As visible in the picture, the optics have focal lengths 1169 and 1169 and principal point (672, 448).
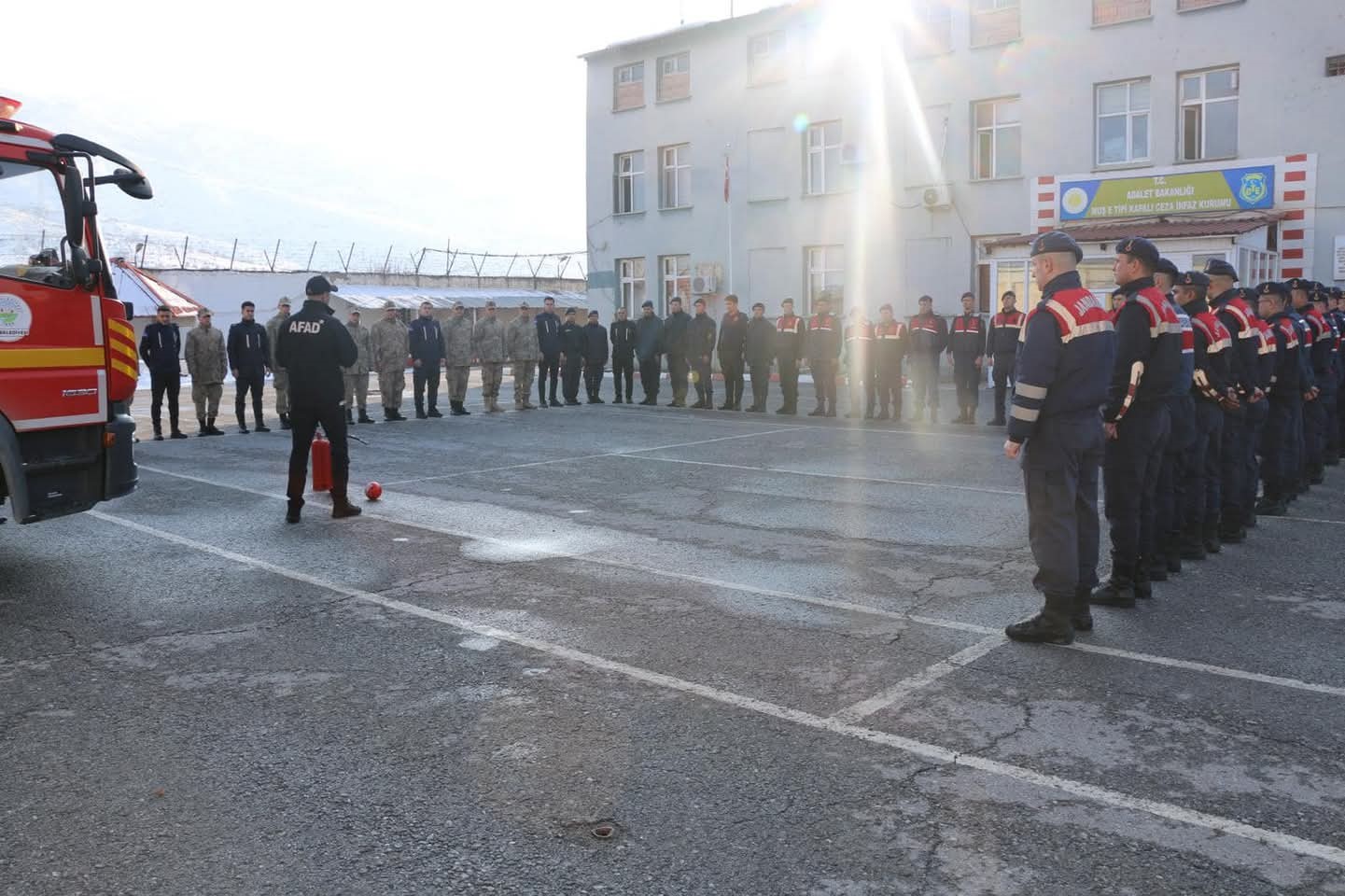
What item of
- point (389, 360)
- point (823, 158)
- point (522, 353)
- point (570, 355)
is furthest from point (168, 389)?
point (823, 158)

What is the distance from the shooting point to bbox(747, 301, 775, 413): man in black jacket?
21.1 meters

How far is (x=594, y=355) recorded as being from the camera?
76.6 ft

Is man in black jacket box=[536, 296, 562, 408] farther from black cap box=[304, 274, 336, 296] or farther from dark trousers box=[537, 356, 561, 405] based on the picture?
black cap box=[304, 274, 336, 296]

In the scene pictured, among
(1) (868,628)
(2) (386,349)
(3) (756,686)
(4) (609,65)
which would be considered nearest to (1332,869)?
(3) (756,686)

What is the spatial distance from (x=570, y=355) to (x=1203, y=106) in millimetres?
14095

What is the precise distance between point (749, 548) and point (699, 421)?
411 inches

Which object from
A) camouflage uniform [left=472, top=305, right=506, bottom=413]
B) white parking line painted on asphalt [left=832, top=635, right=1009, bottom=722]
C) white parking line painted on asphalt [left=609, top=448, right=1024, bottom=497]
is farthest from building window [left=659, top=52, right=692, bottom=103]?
white parking line painted on asphalt [left=832, top=635, right=1009, bottom=722]

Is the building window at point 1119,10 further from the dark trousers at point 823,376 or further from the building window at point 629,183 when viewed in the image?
the building window at point 629,183

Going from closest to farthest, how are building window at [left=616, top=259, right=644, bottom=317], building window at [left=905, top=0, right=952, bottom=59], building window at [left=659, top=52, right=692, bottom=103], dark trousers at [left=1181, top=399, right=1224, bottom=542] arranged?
dark trousers at [left=1181, top=399, right=1224, bottom=542] < building window at [left=905, top=0, right=952, bottom=59] < building window at [left=659, top=52, right=692, bottom=103] < building window at [left=616, top=259, right=644, bottom=317]

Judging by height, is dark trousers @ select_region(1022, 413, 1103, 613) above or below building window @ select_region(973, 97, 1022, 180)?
below

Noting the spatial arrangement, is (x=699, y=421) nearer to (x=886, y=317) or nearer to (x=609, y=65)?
(x=886, y=317)

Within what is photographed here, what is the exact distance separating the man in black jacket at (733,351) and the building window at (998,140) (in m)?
9.06

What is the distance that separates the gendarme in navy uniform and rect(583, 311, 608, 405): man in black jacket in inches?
675

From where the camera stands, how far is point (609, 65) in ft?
116
